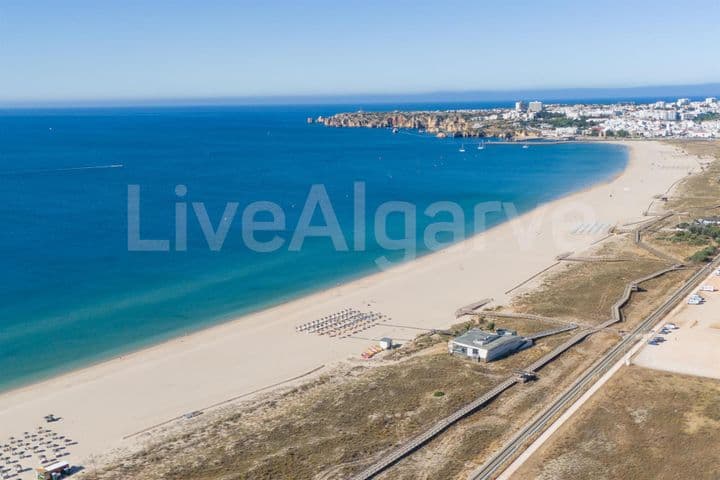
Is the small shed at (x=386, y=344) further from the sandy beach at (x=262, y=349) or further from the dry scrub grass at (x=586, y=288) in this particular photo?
the dry scrub grass at (x=586, y=288)

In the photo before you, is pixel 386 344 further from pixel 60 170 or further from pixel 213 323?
pixel 60 170

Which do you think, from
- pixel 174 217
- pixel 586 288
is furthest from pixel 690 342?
pixel 174 217

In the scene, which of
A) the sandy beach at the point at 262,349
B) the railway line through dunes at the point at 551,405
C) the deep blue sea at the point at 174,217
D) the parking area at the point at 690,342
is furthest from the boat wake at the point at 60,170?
the parking area at the point at 690,342

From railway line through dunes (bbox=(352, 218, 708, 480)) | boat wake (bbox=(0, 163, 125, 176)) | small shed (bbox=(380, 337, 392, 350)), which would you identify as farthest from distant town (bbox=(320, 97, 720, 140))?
small shed (bbox=(380, 337, 392, 350))

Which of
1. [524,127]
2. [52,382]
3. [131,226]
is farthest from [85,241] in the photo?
[524,127]

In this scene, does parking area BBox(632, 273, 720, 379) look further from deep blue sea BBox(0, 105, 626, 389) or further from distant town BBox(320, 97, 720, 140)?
distant town BBox(320, 97, 720, 140)

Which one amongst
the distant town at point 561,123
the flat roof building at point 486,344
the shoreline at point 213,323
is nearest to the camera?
the flat roof building at point 486,344

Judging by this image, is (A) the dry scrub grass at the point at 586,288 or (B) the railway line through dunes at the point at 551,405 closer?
(B) the railway line through dunes at the point at 551,405
